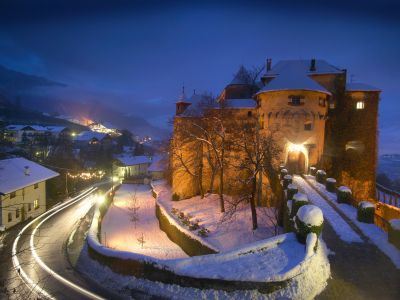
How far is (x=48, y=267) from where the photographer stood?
16.4 m

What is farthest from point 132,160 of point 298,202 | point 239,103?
point 298,202

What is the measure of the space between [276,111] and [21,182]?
940 inches

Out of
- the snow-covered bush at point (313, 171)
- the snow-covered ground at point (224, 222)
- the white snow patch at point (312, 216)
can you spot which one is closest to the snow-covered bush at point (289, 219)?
the white snow patch at point (312, 216)

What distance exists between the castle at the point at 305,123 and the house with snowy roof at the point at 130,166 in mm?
33585

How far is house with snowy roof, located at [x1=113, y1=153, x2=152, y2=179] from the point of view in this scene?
61781mm

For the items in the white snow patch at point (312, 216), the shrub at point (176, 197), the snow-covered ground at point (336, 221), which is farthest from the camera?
the shrub at point (176, 197)

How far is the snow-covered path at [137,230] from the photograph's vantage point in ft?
68.0

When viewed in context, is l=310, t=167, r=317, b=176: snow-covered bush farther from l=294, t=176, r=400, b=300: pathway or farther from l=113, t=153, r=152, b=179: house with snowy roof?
l=113, t=153, r=152, b=179: house with snowy roof

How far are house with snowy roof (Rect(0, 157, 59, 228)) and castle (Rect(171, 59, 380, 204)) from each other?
1407cm

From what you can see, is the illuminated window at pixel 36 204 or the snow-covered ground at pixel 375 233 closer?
the snow-covered ground at pixel 375 233

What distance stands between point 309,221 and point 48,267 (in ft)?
48.6

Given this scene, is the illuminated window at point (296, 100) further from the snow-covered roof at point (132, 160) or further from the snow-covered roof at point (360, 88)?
the snow-covered roof at point (132, 160)

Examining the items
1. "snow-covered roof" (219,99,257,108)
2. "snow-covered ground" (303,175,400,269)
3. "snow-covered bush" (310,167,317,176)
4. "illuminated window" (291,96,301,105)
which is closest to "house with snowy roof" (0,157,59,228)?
"snow-covered roof" (219,99,257,108)

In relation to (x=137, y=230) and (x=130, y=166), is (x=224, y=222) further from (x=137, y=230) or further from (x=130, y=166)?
(x=130, y=166)
